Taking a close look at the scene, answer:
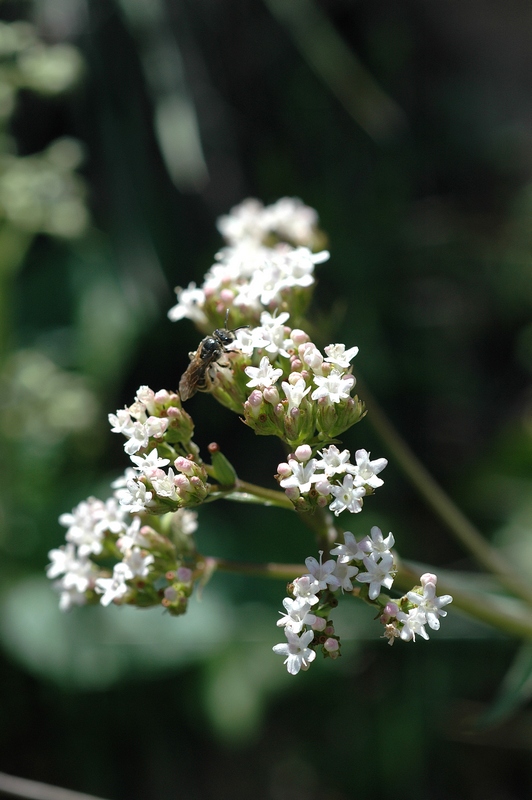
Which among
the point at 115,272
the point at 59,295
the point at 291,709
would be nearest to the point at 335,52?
the point at 115,272

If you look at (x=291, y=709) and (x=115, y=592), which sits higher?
(x=115, y=592)

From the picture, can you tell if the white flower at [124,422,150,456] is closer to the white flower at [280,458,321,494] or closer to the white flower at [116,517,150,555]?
the white flower at [116,517,150,555]

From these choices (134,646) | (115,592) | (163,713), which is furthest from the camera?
(163,713)

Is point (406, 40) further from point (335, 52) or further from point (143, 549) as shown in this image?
point (143, 549)

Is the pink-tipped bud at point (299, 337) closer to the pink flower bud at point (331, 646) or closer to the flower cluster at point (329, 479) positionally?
the flower cluster at point (329, 479)

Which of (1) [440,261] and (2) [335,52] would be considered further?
(1) [440,261]

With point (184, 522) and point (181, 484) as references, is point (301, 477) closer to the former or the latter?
point (181, 484)

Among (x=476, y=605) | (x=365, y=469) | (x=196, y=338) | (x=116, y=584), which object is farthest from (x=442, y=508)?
(x=196, y=338)

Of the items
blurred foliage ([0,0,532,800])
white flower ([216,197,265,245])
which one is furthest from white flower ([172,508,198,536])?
white flower ([216,197,265,245])
